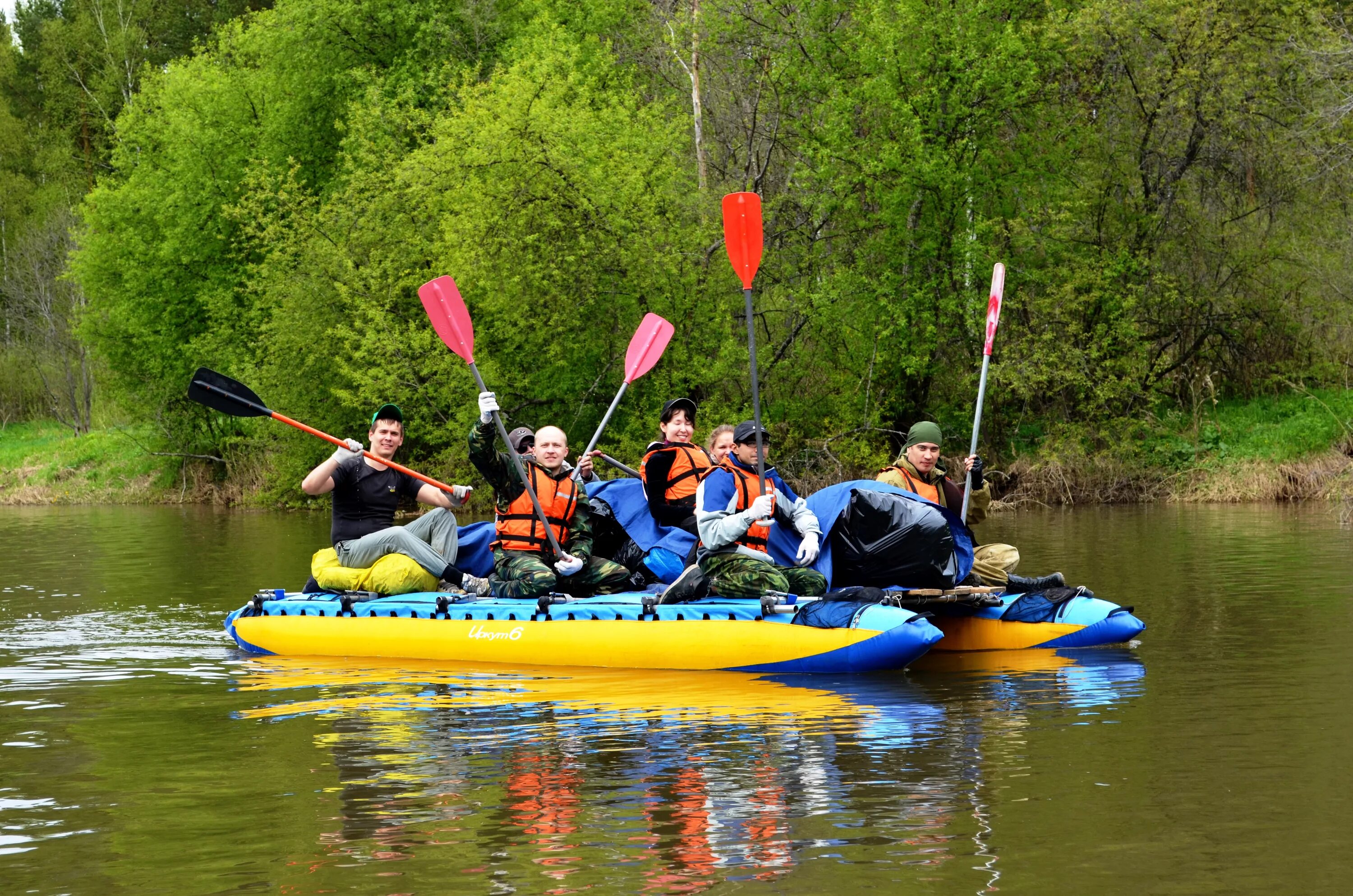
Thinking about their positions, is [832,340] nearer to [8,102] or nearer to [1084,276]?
[1084,276]

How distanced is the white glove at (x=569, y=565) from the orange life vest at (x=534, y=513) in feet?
0.57

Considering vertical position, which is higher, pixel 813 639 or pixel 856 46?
pixel 856 46

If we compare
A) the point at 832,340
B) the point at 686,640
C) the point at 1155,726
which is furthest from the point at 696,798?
the point at 832,340

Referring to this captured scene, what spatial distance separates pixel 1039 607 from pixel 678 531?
2177 millimetres

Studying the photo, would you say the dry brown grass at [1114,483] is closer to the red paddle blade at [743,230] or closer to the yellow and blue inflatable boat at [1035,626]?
the red paddle blade at [743,230]

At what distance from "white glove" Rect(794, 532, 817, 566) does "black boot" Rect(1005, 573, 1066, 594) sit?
1425mm

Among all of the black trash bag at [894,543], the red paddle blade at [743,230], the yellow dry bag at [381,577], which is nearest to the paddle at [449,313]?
the yellow dry bag at [381,577]

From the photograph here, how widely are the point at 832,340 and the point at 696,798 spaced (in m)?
17.6

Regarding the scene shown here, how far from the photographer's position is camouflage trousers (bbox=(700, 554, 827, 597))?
8477 mm

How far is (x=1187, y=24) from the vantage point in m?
21.8

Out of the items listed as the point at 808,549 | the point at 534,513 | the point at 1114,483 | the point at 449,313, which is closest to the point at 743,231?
the point at 449,313

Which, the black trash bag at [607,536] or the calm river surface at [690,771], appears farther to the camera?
the black trash bag at [607,536]

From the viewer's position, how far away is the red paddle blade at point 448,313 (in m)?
10.5

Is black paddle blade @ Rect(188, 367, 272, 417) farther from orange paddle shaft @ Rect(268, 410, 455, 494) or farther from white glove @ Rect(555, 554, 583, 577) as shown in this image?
white glove @ Rect(555, 554, 583, 577)
